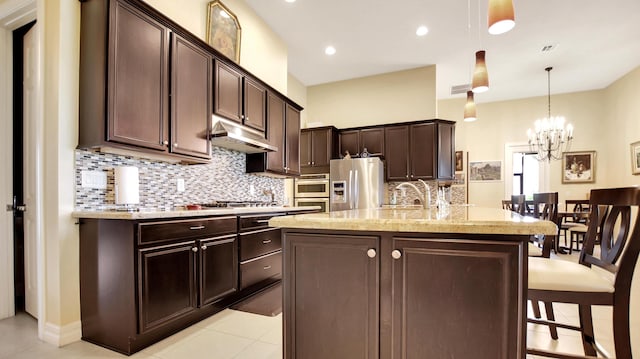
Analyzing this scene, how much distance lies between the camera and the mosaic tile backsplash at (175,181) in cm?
222

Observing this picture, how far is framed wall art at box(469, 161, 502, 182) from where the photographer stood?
7234 millimetres

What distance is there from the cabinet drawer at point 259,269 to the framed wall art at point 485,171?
586cm

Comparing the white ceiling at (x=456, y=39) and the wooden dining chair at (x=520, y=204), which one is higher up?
the white ceiling at (x=456, y=39)

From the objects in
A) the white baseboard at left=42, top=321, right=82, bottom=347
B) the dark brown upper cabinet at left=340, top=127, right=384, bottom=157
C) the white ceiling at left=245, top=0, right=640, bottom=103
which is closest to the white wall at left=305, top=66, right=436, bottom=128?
the white ceiling at left=245, top=0, right=640, bottom=103

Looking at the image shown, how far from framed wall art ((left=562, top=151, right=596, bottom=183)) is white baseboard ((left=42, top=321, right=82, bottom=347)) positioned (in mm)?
8615

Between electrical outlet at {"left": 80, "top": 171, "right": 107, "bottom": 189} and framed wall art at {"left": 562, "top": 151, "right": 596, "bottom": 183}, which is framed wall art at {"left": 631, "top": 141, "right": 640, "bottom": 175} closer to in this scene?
framed wall art at {"left": 562, "top": 151, "right": 596, "bottom": 183}

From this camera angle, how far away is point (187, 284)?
225 centimetres

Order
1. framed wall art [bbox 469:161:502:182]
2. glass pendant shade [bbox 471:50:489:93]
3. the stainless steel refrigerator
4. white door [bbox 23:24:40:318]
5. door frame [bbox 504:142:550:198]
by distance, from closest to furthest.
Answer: white door [bbox 23:24:40:318] → glass pendant shade [bbox 471:50:489:93] → the stainless steel refrigerator → door frame [bbox 504:142:550:198] → framed wall art [bbox 469:161:502:182]

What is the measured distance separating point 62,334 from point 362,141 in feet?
15.9

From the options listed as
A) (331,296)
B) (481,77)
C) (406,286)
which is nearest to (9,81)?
(331,296)

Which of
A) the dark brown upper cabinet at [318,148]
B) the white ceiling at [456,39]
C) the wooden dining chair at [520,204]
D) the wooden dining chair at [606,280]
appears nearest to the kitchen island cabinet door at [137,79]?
the white ceiling at [456,39]

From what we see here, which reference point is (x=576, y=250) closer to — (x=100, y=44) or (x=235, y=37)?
(x=235, y=37)

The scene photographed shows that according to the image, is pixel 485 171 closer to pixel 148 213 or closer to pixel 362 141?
pixel 362 141

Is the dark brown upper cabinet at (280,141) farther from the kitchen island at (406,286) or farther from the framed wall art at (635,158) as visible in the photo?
the framed wall art at (635,158)
